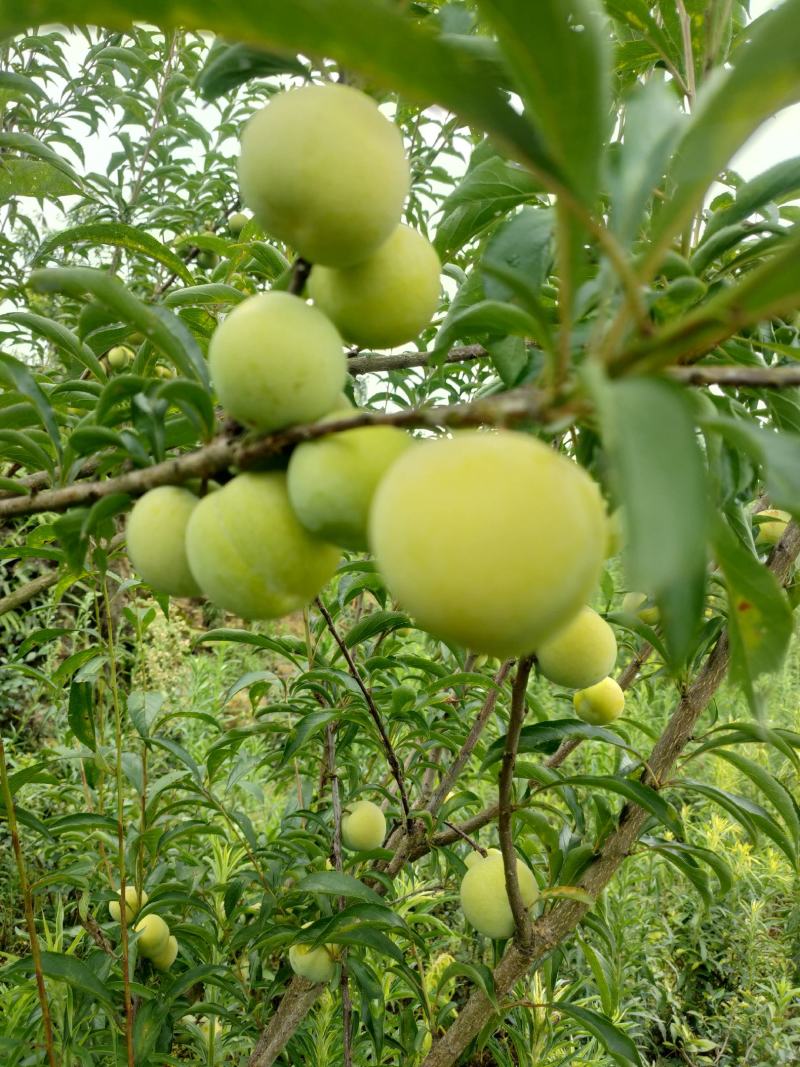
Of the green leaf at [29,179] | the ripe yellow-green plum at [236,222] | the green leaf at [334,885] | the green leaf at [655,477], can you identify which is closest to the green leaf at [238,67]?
the green leaf at [655,477]

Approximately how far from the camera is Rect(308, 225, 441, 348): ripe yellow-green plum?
1.66ft

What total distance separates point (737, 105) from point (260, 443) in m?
0.31

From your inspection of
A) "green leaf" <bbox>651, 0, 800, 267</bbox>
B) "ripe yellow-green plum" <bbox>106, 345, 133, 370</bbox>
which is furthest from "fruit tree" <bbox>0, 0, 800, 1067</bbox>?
"ripe yellow-green plum" <bbox>106, 345, 133, 370</bbox>

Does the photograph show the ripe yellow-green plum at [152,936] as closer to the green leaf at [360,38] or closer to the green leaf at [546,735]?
the green leaf at [546,735]

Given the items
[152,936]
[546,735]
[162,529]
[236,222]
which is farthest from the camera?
[236,222]

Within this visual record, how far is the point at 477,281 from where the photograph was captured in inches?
28.5

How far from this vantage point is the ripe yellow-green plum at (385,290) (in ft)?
1.66

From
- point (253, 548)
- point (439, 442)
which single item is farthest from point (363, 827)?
point (439, 442)

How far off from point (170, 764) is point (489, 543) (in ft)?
9.60

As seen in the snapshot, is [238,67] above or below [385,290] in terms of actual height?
above

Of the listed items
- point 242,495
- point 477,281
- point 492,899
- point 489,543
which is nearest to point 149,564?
point 242,495

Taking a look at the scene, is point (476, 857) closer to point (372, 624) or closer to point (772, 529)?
point (372, 624)

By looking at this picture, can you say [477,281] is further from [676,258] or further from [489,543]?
[489,543]

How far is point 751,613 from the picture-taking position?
470 millimetres
